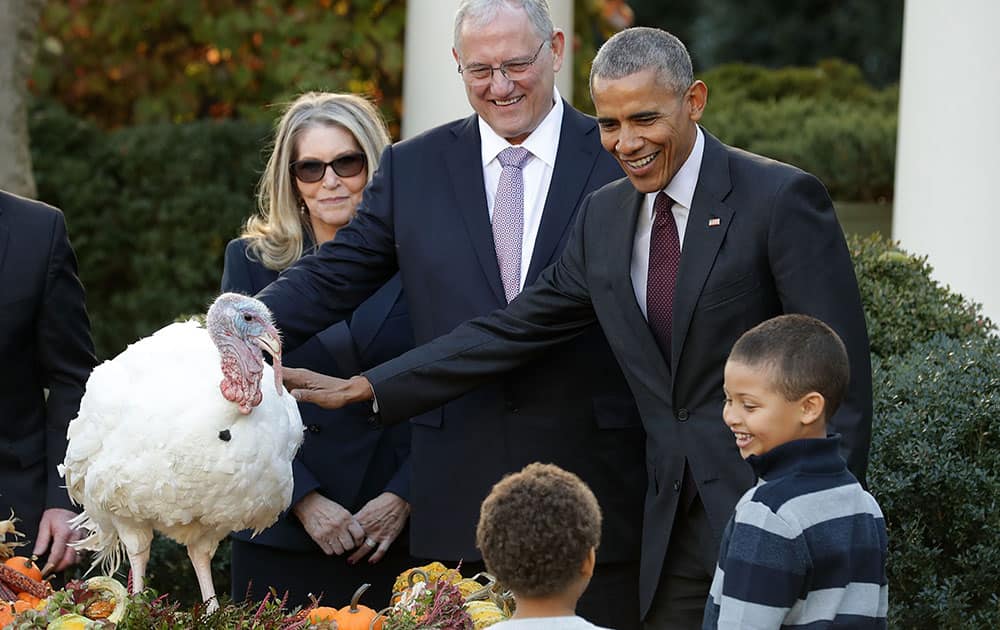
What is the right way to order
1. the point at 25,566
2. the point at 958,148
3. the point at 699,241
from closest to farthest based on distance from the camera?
1. the point at 699,241
2. the point at 25,566
3. the point at 958,148

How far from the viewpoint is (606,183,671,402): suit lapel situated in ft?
12.7

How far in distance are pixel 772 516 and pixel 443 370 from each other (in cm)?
144

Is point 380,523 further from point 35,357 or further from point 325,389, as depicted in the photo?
point 35,357

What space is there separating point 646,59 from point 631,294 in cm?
62

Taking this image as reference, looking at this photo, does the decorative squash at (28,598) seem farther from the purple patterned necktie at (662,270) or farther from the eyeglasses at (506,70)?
the eyeglasses at (506,70)

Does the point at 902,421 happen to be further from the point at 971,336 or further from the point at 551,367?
the point at 551,367

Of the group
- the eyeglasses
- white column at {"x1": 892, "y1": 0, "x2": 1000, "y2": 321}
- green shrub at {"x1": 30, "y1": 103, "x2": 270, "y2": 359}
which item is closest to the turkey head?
the eyeglasses

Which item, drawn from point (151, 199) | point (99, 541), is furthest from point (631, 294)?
point (151, 199)

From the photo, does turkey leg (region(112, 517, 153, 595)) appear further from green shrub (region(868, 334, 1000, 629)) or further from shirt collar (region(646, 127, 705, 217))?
green shrub (region(868, 334, 1000, 629))

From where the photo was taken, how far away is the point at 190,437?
11.7 feet

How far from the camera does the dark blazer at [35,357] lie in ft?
14.9

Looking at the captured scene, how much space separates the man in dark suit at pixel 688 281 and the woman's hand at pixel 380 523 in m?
1.10

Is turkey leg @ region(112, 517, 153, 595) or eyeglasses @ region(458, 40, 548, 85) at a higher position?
eyeglasses @ region(458, 40, 548, 85)

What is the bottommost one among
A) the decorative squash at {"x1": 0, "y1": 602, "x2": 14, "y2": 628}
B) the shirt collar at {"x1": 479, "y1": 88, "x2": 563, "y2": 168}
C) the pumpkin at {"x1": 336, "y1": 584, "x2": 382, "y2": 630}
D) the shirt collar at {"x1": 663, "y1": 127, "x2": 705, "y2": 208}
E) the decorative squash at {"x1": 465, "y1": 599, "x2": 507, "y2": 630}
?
the decorative squash at {"x1": 0, "y1": 602, "x2": 14, "y2": 628}
